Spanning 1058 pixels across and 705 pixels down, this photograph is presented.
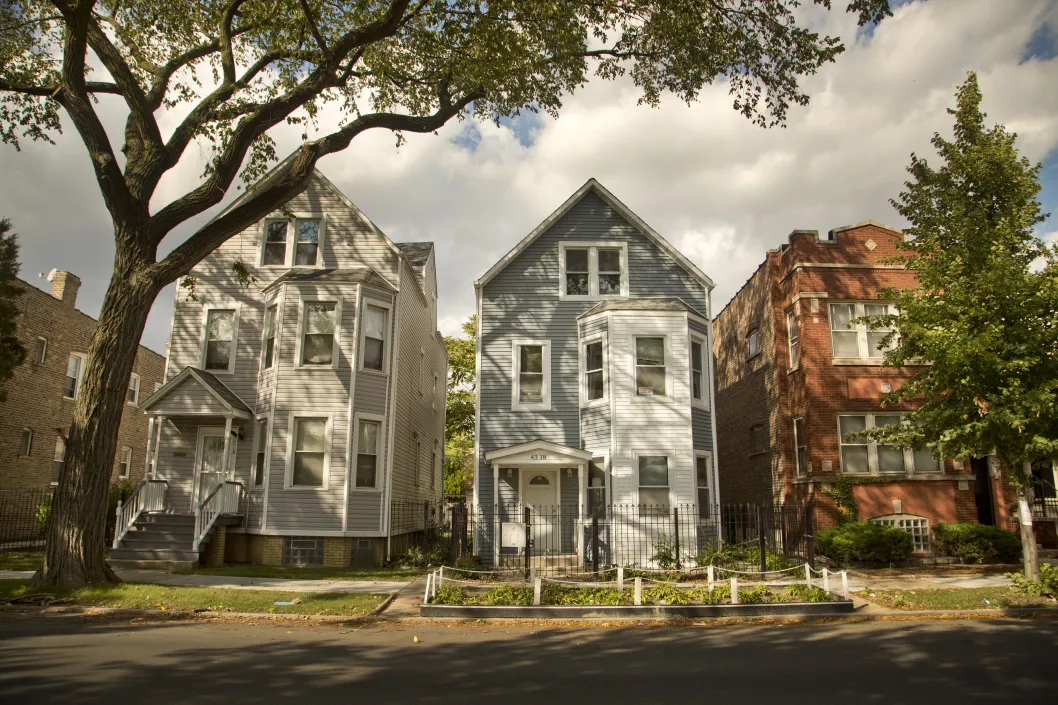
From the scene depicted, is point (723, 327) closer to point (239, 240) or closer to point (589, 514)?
point (589, 514)

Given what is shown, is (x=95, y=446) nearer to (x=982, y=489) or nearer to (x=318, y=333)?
(x=318, y=333)

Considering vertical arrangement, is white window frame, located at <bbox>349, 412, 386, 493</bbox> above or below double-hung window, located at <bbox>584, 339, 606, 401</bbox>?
below

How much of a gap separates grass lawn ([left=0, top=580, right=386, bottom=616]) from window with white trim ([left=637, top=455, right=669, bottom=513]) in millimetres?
7948

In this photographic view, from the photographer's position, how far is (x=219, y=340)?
2084 centimetres

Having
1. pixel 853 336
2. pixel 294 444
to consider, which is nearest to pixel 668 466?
pixel 853 336

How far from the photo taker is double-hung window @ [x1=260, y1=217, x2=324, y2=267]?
21.1 metres

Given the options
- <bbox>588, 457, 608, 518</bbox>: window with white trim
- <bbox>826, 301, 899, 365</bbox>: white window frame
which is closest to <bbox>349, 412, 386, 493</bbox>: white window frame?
<bbox>588, 457, 608, 518</bbox>: window with white trim

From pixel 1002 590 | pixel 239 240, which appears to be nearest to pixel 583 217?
pixel 239 240

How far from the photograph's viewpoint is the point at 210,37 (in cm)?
1736

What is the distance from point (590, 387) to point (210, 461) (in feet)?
35.4

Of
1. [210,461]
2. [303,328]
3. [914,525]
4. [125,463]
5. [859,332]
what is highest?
[859,332]

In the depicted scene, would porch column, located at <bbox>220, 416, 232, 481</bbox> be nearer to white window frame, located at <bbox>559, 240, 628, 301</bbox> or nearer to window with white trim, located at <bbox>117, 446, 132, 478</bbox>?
white window frame, located at <bbox>559, 240, 628, 301</bbox>

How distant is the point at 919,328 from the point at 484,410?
A: 11.0 metres

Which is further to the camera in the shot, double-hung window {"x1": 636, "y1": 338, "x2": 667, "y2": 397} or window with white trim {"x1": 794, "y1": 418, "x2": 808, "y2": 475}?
window with white trim {"x1": 794, "y1": 418, "x2": 808, "y2": 475}
